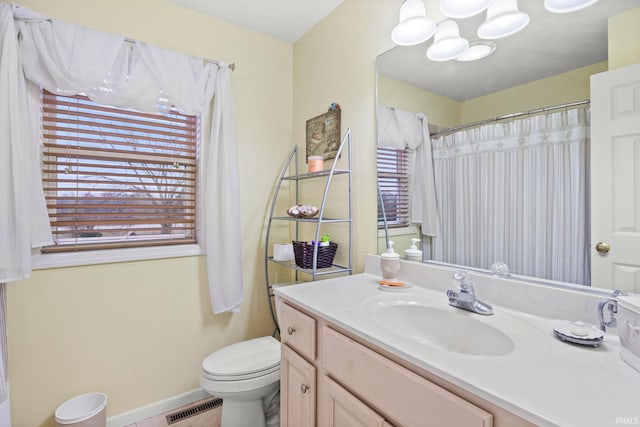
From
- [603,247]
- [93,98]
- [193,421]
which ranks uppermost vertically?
[93,98]

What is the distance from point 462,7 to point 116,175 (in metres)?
1.88

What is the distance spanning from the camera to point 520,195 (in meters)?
1.13

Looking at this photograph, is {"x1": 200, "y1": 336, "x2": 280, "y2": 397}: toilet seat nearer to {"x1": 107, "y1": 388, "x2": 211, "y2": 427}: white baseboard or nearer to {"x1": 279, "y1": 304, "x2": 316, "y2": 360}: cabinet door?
{"x1": 279, "y1": 304, "x2": 316, "y2": 360}: cabinet door

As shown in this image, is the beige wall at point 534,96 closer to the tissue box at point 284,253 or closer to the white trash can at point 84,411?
the tissue box at point 284,253

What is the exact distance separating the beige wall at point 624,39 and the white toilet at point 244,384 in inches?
69.2

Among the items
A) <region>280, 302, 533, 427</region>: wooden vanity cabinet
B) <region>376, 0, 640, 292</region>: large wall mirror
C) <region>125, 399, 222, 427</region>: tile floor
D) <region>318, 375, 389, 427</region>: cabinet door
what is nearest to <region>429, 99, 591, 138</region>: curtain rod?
<region>376, 0, 640, 292</region>: large wall mirror

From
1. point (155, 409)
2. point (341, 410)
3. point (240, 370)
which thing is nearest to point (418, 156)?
point (341, 410)

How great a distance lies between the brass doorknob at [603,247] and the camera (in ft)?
3.06

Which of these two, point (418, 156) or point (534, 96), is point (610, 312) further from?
point (418, 156)

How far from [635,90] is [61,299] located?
96.6 inches

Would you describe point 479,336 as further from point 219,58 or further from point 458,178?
point 219,58

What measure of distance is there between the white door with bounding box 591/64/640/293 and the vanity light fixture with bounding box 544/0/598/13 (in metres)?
0.25

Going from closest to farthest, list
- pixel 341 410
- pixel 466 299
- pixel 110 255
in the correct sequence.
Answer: pixel 341 410 < pixel 466 299 < pixel 110 255

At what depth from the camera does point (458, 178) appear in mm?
1342
